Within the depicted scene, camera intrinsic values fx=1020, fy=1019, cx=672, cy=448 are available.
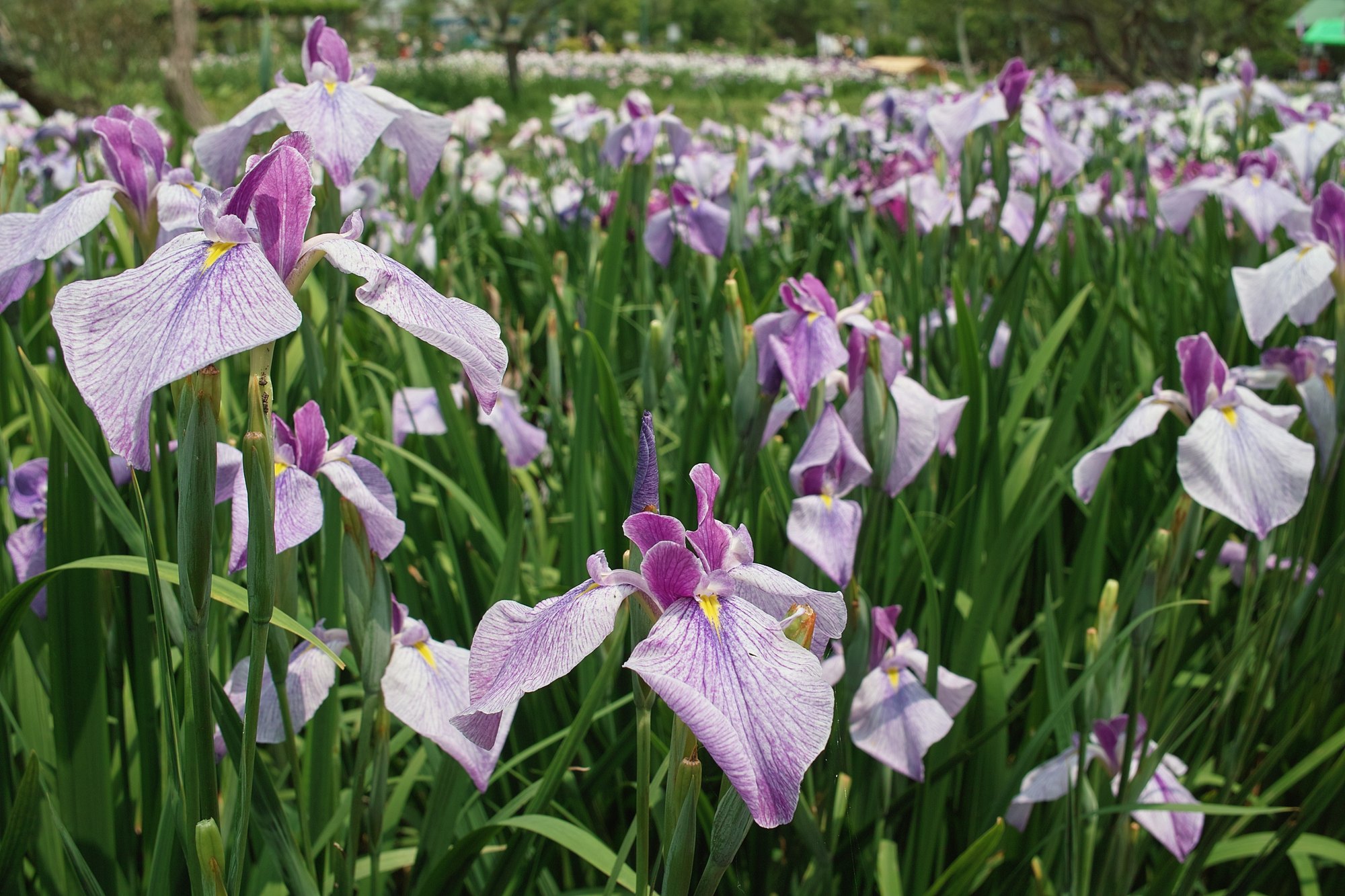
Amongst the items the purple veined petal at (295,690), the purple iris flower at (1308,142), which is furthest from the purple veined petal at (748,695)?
the purple iris flower at (1308,142)

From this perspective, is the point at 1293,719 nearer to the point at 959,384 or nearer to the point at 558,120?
the point at 959,384

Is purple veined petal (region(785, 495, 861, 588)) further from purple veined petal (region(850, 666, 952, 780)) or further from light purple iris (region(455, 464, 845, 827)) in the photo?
light purple iris (region(455, 464, 845, 827))

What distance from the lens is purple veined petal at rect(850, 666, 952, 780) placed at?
129 cm

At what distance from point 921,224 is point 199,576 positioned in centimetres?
267

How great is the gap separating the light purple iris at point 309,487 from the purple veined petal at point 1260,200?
2.21 metres

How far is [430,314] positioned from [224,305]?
14 centimetres

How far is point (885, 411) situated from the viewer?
1404 mm

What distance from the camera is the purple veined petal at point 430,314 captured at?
2.31ft

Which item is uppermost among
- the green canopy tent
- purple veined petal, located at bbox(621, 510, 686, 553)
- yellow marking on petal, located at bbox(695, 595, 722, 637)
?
the green canopy tent

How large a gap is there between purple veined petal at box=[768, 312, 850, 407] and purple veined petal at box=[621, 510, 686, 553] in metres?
0.66

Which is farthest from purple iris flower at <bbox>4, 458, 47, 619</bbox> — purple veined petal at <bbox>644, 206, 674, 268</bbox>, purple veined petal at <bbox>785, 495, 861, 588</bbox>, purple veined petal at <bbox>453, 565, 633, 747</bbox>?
purple veined petal at <bbox>644, 206, 674, 268</bbox>

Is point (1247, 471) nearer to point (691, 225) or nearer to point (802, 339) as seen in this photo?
point (802, 339)

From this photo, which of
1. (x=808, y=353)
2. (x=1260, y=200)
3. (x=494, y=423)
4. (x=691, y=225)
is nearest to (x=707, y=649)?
(x=808, y=353)

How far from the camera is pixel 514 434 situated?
2.00m
